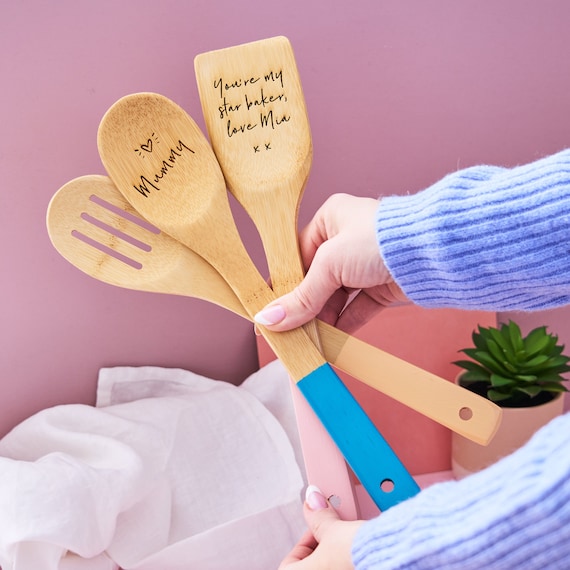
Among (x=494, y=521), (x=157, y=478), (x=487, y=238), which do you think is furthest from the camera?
(x=157, y=478)

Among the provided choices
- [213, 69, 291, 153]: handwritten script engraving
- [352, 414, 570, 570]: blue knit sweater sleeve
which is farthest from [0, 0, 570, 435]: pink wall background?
[352, 414, 570, 570]: blue knit sweater sleeve

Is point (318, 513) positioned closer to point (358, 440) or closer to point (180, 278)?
point (358, 440)

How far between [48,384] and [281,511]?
0.29 m

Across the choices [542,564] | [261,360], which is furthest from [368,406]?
[542,564]

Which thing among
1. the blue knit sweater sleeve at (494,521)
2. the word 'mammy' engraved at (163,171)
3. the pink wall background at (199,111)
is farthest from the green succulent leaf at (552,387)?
the word 'mammy' engraved at (163,171)

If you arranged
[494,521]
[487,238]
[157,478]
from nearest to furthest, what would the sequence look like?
[494,521] < [487,238] < [157,478]

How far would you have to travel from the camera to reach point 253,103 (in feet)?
1.75

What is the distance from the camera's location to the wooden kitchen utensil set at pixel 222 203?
514 millimetres

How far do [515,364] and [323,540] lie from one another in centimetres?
33

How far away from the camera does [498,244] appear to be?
0.47 metres

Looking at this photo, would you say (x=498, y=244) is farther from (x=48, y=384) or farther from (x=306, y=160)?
(x=48, y=384)

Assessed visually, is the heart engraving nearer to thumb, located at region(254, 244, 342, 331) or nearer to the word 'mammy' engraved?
the word 'mammy' engraved

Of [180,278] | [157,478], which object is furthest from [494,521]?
[157,478]

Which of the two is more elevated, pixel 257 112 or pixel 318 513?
pixel 257 112
